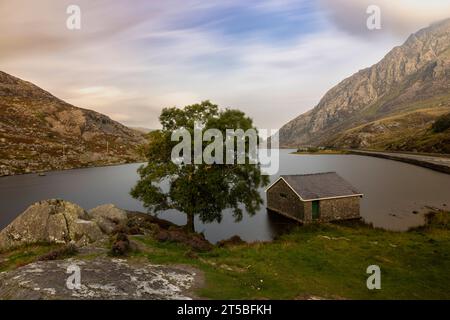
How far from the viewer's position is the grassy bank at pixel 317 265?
59.7 ft

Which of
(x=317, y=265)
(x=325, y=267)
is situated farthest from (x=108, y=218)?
(x=325, y=267)

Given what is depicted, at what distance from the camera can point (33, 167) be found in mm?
135500

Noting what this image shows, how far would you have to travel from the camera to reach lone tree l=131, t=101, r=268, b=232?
39.8 m

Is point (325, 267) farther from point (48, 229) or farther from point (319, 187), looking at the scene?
point (319, 187)

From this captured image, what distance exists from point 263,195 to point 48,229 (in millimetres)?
49330

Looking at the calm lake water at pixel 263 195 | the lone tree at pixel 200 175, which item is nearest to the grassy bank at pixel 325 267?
the lone tree at pixel 200 175

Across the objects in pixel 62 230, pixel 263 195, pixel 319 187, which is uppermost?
pixel 319 187

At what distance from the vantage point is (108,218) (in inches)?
1467

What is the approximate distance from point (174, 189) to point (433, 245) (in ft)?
94.7

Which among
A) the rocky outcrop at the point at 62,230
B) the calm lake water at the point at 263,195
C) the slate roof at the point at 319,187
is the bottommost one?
the calm lake water at the point at 263,195

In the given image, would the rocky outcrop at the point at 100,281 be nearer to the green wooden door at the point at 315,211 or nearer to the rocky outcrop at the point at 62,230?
the rocky outcrop at the point at 62,230

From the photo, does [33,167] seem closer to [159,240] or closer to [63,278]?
[159,240]

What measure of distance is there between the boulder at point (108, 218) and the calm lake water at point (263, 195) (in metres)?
12.8
